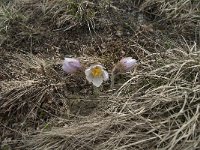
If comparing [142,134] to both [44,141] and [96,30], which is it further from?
[96,30]

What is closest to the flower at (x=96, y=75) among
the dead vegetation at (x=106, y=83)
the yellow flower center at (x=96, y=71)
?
the yellow flower center at (x=96, y=71)

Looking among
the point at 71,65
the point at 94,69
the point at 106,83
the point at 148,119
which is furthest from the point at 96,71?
the point at 148,119

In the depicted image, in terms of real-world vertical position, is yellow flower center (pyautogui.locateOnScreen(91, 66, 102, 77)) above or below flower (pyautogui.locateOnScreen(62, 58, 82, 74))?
below

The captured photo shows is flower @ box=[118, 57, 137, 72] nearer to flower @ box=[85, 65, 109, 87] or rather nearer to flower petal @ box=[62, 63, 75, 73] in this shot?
flower @ box=[85, 65, 109, 87]

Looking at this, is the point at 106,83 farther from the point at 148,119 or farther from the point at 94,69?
the point at 148,119

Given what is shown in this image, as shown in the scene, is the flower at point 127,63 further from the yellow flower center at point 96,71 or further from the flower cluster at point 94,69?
the yellow flower center at point 96,71

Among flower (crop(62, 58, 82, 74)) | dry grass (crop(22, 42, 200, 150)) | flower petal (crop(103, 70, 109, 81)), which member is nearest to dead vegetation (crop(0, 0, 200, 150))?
dry grass (crop(22, 42, 200, 150))

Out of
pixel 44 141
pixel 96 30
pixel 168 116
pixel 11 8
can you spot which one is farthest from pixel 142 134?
pixel 11 8
